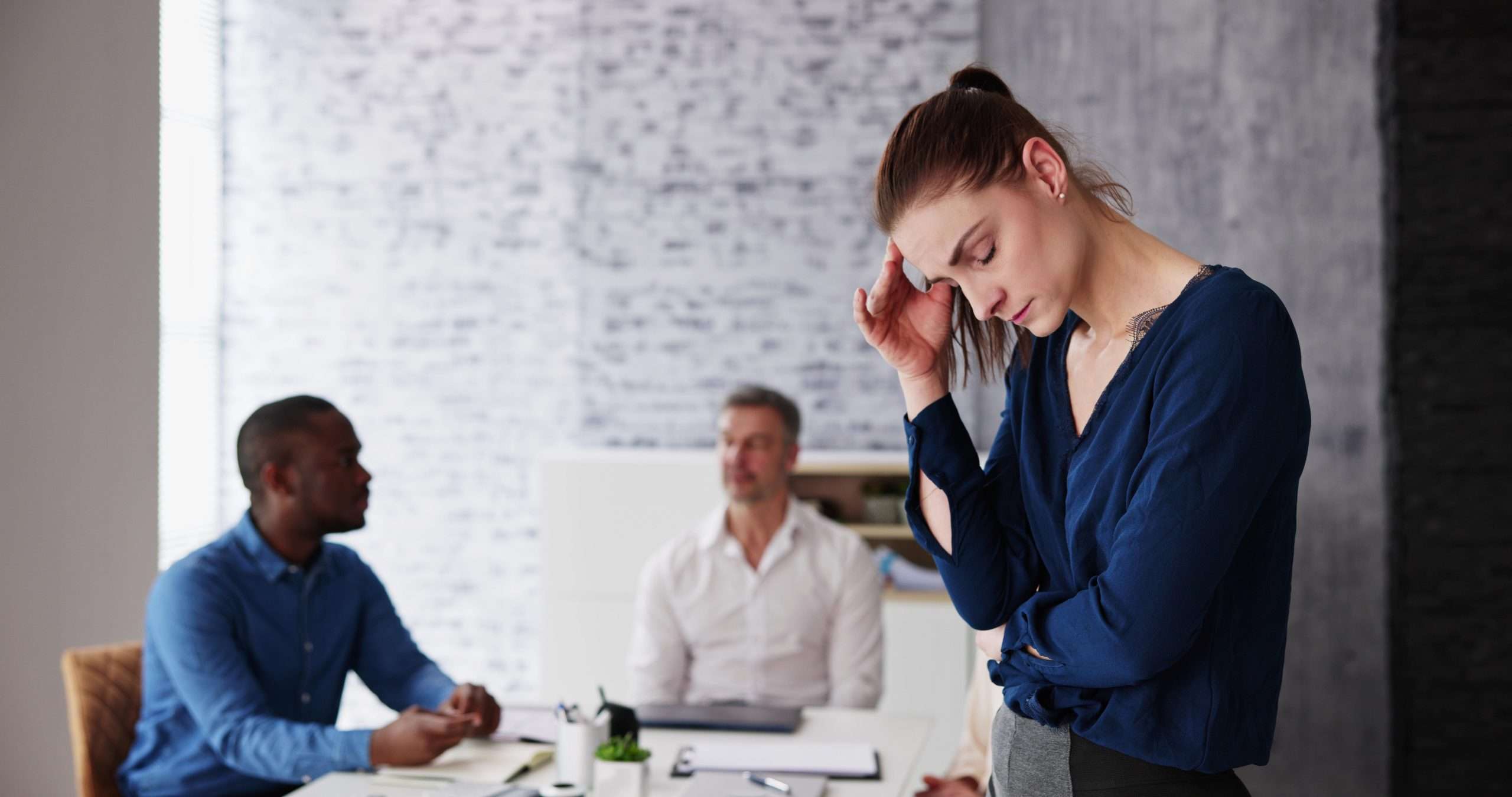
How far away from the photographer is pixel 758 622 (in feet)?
11.1

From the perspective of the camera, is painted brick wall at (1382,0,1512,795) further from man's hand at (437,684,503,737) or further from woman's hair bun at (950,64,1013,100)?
man's hand at (437,684,503,737)

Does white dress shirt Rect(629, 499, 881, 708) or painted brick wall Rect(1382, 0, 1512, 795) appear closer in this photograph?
painted brick wall Rect(1382, 0, 1512, 795)

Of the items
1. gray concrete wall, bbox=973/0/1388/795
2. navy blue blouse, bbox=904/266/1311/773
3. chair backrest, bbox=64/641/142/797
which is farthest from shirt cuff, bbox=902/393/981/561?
chair backrest, bbox=64/641/142/797

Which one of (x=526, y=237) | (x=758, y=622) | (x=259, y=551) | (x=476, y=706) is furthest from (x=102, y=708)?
(x=526, y=237)

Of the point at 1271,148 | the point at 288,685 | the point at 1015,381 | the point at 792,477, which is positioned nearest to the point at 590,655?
the point at 792,477

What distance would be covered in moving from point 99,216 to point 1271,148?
8.55 feet

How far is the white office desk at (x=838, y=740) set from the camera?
6.95ft

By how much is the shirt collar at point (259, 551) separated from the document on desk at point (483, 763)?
1.80 ft

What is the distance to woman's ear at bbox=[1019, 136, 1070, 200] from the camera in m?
1.17

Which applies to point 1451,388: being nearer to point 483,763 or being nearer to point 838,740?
point 838,740

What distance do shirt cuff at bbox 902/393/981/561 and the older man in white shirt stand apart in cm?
201

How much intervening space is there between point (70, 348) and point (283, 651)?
3.07 feet

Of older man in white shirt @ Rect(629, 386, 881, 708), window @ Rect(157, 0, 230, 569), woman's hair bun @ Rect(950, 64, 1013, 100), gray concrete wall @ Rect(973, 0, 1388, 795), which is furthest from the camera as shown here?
→ window @ Rect(157, 0, 230, 569)

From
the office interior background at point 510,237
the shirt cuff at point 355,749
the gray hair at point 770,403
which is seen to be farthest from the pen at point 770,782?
the office interior background at point 510,237
